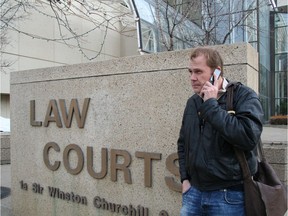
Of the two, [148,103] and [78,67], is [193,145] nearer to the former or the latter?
[148,103]

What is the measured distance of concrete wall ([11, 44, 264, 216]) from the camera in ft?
11.0

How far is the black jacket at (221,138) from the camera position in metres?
1.92

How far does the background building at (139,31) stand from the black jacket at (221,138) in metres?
4.70

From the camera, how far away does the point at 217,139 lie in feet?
6.66

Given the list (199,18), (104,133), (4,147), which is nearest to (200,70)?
(104,133)

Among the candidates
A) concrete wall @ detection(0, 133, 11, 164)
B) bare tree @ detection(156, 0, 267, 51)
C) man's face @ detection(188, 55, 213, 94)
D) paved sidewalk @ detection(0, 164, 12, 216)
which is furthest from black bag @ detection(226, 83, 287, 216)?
concrete wall @ detection(0, 133, 11, 164)

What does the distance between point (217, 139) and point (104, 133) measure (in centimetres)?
204

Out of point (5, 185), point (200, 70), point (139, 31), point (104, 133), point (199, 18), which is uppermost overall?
point (139, 31)

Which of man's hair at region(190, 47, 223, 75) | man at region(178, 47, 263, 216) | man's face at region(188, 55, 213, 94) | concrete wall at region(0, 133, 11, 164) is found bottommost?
concrete wall at region(0, 133, 11, 164)

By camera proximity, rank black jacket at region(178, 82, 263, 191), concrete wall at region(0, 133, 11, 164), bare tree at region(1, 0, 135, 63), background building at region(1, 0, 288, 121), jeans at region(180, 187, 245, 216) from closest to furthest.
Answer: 1. black jacket at region(178, 82, 263, 191)
2. jeans at region(180, 187, 245, 216)
3. bare tree at region(1, 0, 135, 63)
4. background building at region(1, 0, 288, 121)
5. concrete wall at region(0, 133, 11, 164)

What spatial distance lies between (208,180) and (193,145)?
0.22 metres

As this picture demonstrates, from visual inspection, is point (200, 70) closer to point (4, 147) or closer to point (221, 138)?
point (221, 138)

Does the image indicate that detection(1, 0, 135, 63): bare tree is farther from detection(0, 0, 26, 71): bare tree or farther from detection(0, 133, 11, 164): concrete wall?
detection(0, 133, 11, 164): concrete wall

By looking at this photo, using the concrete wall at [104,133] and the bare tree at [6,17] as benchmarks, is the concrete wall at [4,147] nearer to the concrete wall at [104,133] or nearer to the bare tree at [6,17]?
the bare tree at [6,17]
